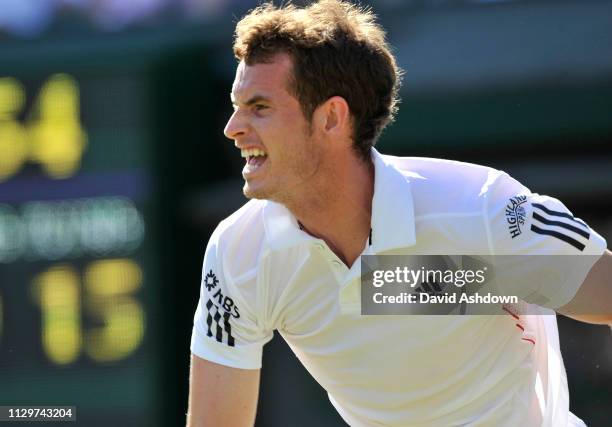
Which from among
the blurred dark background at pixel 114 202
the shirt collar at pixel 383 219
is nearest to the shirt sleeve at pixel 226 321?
the shirt collar at pixel 383 219

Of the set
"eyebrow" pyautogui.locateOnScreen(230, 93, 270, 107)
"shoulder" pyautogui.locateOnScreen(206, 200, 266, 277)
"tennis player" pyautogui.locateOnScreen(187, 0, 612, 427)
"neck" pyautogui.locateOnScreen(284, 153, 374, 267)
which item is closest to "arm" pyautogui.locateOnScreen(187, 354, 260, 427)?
"tennis player" pyautogui.locateOnScreen(187, 0, 612, 427)

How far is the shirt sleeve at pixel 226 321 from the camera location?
108 inches

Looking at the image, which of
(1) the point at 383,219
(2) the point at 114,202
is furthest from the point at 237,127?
(2) the point at 114,202

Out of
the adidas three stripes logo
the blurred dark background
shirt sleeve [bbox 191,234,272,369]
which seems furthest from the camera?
the blurred dark background

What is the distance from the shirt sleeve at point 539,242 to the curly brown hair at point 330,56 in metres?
0.38

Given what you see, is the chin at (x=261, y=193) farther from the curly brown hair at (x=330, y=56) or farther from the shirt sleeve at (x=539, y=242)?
the shirt sleeve at (x=539, y=242)

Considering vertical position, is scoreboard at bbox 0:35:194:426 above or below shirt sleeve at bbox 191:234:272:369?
below

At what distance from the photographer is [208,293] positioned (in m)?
2.79

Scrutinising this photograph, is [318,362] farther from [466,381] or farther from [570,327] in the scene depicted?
[570,327]

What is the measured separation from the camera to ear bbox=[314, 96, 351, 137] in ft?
9.41

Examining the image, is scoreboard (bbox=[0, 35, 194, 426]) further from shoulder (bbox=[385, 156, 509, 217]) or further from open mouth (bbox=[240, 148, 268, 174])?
shoulder (bbox=[385, 156, 509, 217])

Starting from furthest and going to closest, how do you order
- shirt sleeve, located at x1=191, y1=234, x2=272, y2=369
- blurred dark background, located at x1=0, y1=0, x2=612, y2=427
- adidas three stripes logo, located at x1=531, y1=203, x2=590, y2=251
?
blurred dark background, located at x1=0, y1=0, x2=612, y2=427 → shirt sleeve, located at x1=191, y1=234, x2=272, y2=369 → adidas three stripes logo, located at x1=531, y1=203, x2=590, y2=251

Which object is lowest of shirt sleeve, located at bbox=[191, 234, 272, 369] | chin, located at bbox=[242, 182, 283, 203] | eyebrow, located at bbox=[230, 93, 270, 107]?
shirt sleeve, located at bbox=[191, 234, 272, 369]

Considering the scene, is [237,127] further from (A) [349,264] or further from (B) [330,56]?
(A) [349,264]
